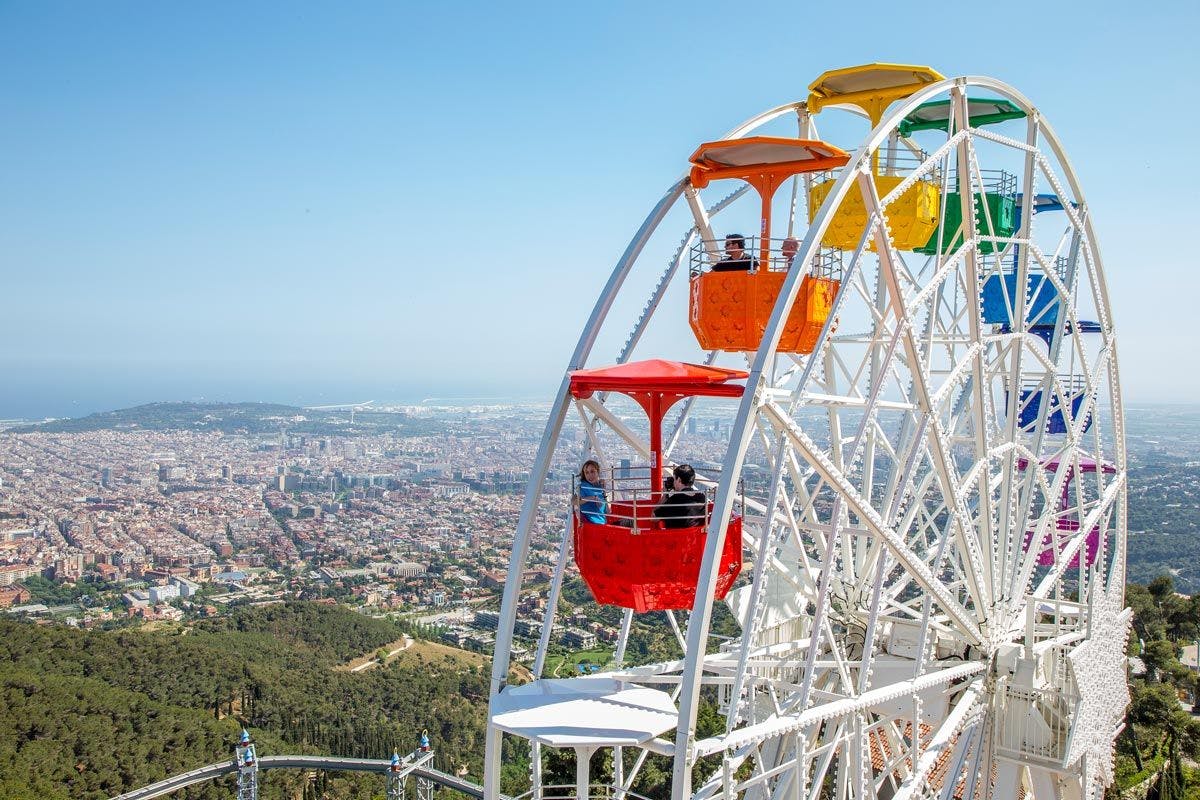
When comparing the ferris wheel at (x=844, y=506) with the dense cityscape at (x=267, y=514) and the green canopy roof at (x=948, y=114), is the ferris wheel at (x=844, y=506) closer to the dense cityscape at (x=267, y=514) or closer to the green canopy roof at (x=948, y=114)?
the green canopy roof at (x=948, y=114)

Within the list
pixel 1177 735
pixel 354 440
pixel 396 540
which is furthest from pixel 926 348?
pixel 354 440

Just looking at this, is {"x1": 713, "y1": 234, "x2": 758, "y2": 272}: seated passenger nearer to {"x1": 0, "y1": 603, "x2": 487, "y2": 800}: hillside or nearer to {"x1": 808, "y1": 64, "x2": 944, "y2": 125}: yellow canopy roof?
{"x1": 808, "y1": 64, "x2": 944, "y2": 125}: yellow canopy roof

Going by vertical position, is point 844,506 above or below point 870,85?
below

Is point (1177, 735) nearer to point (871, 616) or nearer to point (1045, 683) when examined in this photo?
point (1045, 683)

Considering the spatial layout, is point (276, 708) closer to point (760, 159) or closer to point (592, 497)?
point (592, 497)

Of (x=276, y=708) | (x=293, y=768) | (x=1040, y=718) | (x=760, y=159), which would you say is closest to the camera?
(x=760, y=159)

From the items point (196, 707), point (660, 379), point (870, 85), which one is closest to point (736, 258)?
point (660, 379)
